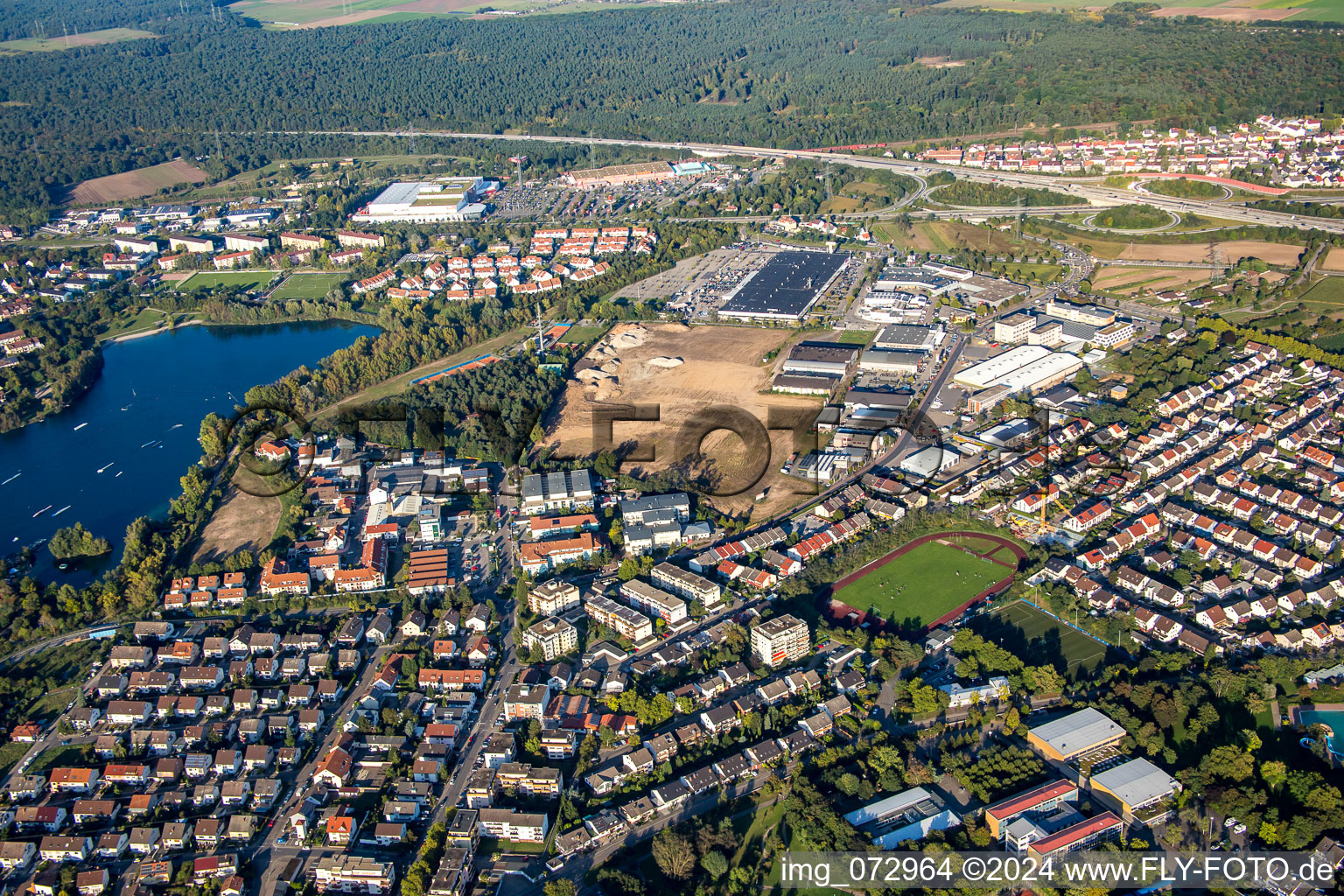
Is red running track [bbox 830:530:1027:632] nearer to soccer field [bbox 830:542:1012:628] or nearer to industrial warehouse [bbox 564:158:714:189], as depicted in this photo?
soccer field [bbox 830:542:1012:628]

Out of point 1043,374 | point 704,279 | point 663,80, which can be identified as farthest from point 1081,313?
point 663,80

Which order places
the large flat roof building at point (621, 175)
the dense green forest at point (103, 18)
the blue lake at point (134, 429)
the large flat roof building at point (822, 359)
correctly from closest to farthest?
the blue lake at point (134, 429), the large flat roof building at point (822, 359), the large flat roof building at point (621, 175), the dense green forest at point (103, 18)

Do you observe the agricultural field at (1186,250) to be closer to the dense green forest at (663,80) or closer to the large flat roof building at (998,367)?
the large flat roof building at (998,367)

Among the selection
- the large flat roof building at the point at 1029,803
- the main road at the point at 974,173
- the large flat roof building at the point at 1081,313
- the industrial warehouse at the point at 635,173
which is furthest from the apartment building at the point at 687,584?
the industrial warehouse at the point at 635,173

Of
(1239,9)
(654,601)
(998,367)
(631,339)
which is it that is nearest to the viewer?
(654,601)

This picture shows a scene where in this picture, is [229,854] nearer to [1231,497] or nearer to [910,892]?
[910,892]

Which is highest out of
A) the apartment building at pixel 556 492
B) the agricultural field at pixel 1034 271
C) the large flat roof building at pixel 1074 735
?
the agricultural field at pixel 1034 271

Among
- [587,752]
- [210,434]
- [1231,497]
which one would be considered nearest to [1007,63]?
Answer: [1231,497]

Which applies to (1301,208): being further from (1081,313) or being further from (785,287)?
(785,287)
